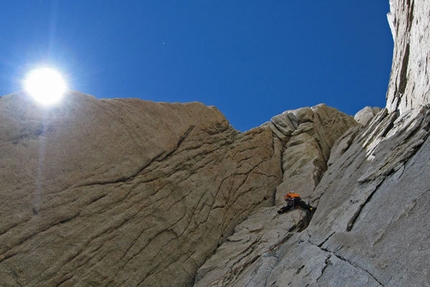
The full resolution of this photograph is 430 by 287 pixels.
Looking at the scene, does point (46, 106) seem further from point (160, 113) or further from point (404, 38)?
point (404, 38)

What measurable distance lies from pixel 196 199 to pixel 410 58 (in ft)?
53.5

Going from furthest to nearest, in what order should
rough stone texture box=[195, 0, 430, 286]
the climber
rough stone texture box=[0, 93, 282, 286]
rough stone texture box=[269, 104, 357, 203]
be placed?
1. rough stone texture box=[269, 104, 357, 203]
2. the climber
3. rough stone texture box=[0, 93, 282, 286]
4. rough stone texture box=[195, 0, 430, 286]

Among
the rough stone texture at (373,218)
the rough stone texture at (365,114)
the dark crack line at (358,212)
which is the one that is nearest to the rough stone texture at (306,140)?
the rough stone texture at (373,218)

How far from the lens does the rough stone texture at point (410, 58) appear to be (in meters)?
22.5

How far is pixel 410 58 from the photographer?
26812 millimetres

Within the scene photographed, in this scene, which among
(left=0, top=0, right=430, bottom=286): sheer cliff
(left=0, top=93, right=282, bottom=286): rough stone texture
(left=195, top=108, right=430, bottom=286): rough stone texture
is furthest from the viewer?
(left=0, top=93, right=282, bottom=286): rough stone texture

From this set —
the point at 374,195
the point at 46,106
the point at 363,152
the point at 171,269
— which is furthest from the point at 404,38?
the point at 46,106

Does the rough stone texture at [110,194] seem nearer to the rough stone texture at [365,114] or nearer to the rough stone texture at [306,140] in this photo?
the rough stone texture at [306,140]

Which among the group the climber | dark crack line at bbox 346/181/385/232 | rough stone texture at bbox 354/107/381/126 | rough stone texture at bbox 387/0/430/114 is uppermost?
rough stone texture at bbox 354/107/381/126

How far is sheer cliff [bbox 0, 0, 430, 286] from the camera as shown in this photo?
14.9 metres

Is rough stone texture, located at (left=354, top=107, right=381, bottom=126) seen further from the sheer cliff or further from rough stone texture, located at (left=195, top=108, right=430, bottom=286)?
rough stone texture, located at (left=195, top=108, right=430, bottom=286)

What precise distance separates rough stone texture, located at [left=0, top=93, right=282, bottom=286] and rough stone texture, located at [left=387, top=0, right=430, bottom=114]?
11.4 metres

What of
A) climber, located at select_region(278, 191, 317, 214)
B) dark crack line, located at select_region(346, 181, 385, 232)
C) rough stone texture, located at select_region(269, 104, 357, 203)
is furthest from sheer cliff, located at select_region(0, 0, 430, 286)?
climber, located at select_region(278, 191, 317, 214)

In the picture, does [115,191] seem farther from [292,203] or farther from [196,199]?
[292,203]
